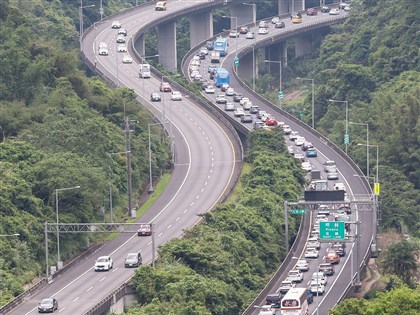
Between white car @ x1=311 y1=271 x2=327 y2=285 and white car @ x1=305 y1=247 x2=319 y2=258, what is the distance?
732cm

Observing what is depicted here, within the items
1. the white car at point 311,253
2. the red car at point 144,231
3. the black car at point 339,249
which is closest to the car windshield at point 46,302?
the red car at point 144,231

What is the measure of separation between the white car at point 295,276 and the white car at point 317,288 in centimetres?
292

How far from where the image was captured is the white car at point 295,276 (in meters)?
150

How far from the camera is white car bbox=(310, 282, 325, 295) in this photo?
14488cm

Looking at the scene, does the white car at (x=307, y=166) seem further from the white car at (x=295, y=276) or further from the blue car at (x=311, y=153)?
the white car at (x=295, y=276)

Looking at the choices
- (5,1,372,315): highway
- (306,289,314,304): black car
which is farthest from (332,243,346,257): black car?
(306,289,314,304): black car

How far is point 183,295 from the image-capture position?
135875mm

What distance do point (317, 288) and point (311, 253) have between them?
1538cm

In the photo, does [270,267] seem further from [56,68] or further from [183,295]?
[56,68]

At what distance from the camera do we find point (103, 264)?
146 metres

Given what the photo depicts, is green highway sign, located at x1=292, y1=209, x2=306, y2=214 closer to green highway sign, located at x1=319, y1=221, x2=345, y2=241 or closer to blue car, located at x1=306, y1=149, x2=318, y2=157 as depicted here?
green highway sign, located at x1=319, y1=221, x2=345, y2=241

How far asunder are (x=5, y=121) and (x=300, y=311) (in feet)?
174

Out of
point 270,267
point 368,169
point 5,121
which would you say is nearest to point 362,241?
point 270,267

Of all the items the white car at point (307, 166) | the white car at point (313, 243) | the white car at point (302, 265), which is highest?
Result: the white car at point (307, 166)
